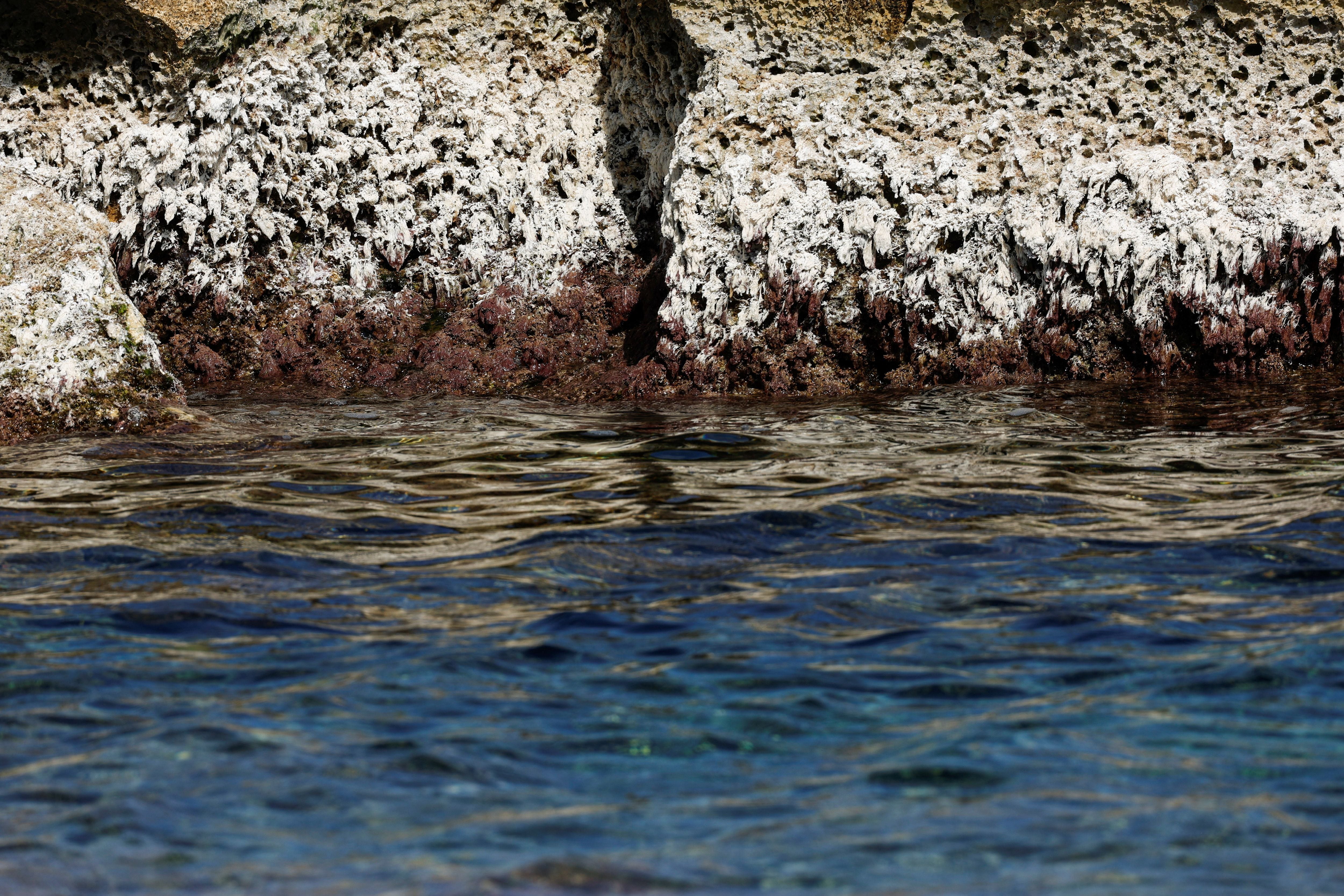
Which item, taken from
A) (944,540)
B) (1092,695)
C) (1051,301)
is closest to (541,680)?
(1092,695)

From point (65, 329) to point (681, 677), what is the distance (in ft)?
22.9

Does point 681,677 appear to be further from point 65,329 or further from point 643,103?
point 643,103

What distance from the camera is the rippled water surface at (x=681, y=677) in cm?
320

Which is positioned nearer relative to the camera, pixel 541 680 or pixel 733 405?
pixel 541 680

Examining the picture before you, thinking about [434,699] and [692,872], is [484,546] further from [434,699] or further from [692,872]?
[692,872]

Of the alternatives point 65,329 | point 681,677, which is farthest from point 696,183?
point 681,677

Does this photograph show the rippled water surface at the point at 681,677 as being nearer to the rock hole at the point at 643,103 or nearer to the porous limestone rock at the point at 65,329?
the porous limestone rock at the point at 65,329

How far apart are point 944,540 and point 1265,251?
615 cm

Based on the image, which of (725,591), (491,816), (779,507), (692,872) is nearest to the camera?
(692,872)

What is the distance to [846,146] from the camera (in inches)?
444

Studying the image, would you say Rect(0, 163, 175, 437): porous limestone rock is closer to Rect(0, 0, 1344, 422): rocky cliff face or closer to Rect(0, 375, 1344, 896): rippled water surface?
Rect(0, 375, 1344, 896): rippled water surface

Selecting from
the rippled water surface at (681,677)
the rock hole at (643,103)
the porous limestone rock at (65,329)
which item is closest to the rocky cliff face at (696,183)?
the rock hole at (643,103)

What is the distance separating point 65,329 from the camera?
31.5 feet

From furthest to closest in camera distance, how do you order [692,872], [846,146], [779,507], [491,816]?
[846,146] < [779,507] < [491,816] < [692,872]
